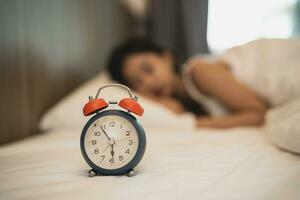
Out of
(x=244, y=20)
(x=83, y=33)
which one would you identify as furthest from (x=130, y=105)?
(x=244, y=20)

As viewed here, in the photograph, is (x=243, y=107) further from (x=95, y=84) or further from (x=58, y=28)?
(x=58, y=28)

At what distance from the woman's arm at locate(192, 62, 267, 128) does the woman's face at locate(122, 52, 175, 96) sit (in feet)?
0.59

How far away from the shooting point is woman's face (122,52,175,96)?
58.6 inches

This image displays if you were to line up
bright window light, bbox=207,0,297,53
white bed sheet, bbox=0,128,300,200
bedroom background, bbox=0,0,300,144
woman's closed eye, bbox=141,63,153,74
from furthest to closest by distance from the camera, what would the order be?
1. bright window light, bbox=207,0,297,53
2. woman's closed eye, bbox=141,63,153,74
3. bedroom background, bbox=0,0,300,144
4. white bed sheet, bbox=0,128,300,200

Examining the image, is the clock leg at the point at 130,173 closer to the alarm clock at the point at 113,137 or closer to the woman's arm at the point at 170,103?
the alarm clock at the point at 113,137

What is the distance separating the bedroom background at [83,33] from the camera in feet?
3.52

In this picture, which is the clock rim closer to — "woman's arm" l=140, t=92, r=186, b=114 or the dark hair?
"woman's arm" l=140, t=92, r=186, b=114

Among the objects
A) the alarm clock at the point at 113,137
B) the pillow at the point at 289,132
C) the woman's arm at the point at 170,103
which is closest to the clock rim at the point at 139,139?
the alarm clock at the point at 113,137

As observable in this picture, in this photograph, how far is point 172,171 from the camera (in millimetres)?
647

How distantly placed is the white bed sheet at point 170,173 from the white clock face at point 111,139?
40 millimetres

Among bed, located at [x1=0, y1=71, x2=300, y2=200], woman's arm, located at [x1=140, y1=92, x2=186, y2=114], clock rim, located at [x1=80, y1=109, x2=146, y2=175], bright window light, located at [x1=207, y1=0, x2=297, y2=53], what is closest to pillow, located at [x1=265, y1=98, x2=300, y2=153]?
bed, located at [x1=0, y1=71, x2=300, y2=200]

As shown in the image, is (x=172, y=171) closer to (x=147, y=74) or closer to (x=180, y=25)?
(x=147, y=74)

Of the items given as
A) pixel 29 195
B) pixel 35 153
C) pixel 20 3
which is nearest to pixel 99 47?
pixel 20 3

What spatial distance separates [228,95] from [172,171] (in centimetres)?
70
